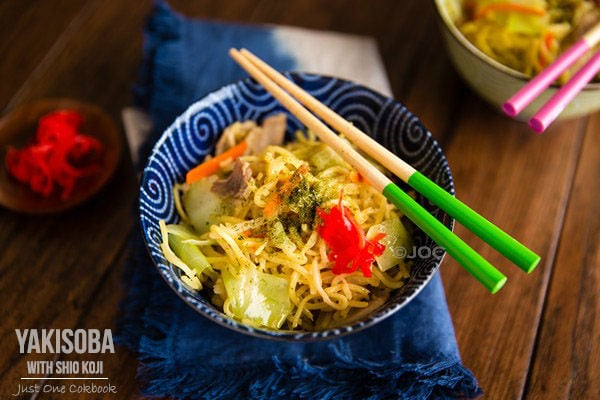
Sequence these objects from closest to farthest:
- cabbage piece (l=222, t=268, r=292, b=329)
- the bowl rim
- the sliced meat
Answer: cabbage piece (l=222, t=268, r=292, b=329), the sliced meat, the bowl rim

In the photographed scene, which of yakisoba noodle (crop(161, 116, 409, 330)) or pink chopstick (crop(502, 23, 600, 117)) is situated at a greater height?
pink chopstick (crop(502, 23, 600, 117))

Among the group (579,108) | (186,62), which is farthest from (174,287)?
(579,108)

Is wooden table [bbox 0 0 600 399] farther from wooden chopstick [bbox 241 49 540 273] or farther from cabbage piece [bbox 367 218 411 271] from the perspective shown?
wooden chopstick [bbox 241 49 540 273]

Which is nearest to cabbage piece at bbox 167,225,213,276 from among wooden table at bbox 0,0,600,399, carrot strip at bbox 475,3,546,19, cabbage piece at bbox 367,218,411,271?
wooden table at bbox 0,0,600,399

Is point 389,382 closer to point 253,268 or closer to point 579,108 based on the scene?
point 253,268

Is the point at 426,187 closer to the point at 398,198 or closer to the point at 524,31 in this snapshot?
the point at 398,198

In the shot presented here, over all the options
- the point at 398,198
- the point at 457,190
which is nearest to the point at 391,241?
the point at 398,198

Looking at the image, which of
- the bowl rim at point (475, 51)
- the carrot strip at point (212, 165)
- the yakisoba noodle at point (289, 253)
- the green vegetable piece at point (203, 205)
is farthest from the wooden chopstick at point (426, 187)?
the bowl rim at point (475, 51)
